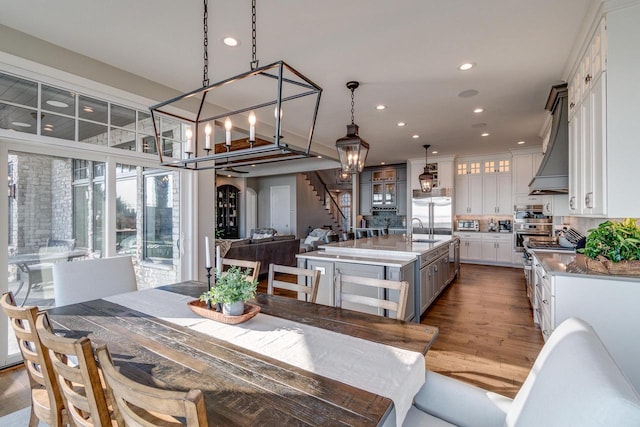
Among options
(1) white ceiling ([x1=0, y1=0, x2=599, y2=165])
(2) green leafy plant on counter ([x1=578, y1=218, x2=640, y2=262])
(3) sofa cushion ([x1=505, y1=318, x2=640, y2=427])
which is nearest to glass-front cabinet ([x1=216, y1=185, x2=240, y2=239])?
(1) white ceiling ([x1=0, y1=0, x2=599, y2=165])

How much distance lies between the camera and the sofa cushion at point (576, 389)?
615 millimetres

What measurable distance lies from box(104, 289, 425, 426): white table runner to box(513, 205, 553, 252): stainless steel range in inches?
275

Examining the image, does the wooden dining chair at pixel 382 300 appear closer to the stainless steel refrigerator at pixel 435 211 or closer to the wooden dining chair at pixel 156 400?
the wooden dining chair at pixel 156 400

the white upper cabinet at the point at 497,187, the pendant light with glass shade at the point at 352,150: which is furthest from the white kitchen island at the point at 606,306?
the white upper cabinet at the point at 497,187

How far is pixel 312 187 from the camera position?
11414 millimetres

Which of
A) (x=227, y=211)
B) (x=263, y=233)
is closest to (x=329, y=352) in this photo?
(x=263, y=233)

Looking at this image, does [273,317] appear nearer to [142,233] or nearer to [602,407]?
[602,407]

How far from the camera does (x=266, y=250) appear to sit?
6.14 metres

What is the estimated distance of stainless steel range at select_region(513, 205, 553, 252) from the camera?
683 cm

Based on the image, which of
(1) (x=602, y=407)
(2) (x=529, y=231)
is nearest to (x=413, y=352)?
(1) (x=602, y=407)

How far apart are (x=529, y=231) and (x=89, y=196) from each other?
806 centimetres

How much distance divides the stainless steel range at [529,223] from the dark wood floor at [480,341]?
2166mm

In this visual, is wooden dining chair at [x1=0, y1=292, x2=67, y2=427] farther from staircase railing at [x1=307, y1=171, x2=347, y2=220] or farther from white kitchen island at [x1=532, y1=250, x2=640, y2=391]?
staircase railing at [x1=307, y1=171, x2=347, y2=220]

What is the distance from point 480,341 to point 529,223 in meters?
5.03
